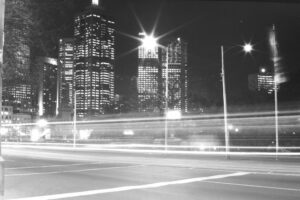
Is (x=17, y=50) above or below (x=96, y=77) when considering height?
below

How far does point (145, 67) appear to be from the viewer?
4781cm

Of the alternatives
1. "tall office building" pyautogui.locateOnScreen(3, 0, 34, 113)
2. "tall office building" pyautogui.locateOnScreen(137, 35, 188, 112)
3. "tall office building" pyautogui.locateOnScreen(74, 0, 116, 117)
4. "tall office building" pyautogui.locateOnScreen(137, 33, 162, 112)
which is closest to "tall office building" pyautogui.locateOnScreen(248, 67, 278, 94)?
"tall office building" pyautogui.locateOnScreen(137, 35, 188, 112)

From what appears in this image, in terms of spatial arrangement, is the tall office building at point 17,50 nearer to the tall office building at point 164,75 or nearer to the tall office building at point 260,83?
the tall office building at point 164,75

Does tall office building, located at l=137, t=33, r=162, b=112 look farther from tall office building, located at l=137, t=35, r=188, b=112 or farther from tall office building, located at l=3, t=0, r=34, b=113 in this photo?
tall office building, located at l=3, t=0, r=34, b=113

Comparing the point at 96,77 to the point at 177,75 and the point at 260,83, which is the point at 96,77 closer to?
the point at 177,75

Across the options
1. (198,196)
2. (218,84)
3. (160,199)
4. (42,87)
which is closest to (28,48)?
(42,87)

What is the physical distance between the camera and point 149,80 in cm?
4850

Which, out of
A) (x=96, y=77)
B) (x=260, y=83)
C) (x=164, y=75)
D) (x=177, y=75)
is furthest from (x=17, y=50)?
(x=96, y=77)

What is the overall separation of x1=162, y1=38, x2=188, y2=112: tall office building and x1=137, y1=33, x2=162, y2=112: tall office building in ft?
2.94

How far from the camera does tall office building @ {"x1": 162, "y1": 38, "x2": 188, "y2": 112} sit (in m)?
43.2

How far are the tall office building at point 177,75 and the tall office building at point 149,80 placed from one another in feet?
2.94

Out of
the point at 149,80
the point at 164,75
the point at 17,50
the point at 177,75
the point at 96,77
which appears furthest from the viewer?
the point at 96,77

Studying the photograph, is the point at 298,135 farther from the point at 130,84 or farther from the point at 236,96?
the point at 130,84

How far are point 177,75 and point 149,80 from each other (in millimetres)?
4078
